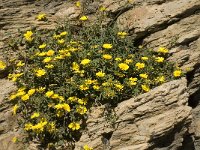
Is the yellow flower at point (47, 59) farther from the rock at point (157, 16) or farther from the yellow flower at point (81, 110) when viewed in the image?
the rock at point (157, 16)

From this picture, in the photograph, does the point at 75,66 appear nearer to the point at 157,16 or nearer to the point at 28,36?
the point at 28,36

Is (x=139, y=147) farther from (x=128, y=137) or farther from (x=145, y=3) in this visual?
→ (x=145, y=3)

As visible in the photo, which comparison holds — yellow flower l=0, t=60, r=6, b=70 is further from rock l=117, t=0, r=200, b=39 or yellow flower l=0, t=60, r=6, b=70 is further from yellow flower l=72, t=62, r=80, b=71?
rock l=117, t=0, r=200, b=39

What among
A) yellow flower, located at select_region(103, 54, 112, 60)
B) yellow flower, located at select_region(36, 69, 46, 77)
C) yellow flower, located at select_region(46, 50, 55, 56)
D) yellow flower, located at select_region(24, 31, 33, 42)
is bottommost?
yellow flower, located at select_region(36, 69, 46, 77)

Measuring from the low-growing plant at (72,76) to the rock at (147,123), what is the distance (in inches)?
11.3

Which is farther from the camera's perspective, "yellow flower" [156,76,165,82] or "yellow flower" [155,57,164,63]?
"yellow flower" [155,57,164,63]

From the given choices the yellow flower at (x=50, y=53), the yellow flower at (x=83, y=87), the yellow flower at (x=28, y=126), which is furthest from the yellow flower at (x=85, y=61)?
the yellow flower at (x=28, y=126)

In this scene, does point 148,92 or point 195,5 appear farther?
point 195,5

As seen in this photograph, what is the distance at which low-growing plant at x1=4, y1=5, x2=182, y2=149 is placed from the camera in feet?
18.4

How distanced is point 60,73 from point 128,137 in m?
1.51

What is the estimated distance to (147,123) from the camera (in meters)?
5.30

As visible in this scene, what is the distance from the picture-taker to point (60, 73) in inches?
237

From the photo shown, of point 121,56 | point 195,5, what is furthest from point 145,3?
point 121,56

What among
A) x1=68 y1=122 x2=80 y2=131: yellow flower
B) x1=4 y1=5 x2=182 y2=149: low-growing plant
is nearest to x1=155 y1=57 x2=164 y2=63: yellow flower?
x1=4 y1=5 x2=182 y2=149: low-growing plant
